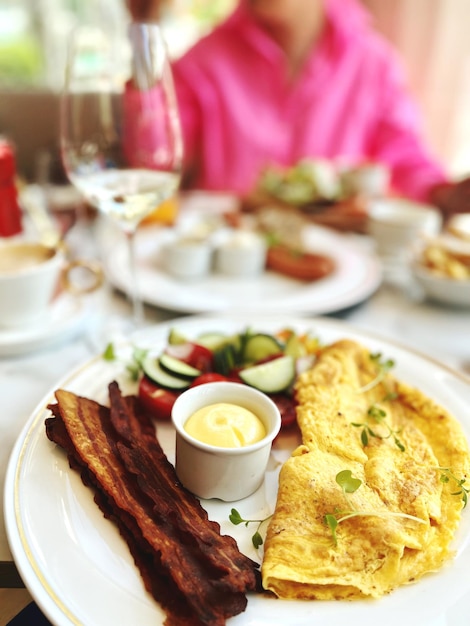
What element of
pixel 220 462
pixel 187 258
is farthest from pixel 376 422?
pixel 187 258

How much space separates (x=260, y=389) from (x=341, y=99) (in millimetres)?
3501

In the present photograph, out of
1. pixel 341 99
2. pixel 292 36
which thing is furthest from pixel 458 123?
pixel 292 36

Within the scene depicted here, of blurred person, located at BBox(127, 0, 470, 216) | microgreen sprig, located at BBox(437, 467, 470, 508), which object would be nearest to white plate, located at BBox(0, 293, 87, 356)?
microgreen sprig, located at BBox(437, 467, 470, 508)

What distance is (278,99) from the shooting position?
403 cm

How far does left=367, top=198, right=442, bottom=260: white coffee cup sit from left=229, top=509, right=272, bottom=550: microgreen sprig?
5.46ft

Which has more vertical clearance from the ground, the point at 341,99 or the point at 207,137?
the point at 341,99

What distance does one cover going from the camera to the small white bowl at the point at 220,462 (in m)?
1.01

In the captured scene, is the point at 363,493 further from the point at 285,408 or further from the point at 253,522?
the point at 285,408

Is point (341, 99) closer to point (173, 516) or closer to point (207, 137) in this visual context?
point (207, 137)

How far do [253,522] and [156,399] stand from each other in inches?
16.4

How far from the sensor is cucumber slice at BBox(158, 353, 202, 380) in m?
1.36

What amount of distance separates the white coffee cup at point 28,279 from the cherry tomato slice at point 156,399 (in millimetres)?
499

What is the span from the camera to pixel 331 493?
100 centimetres

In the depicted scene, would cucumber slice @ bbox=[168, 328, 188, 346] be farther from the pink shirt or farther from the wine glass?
the pink shirt
